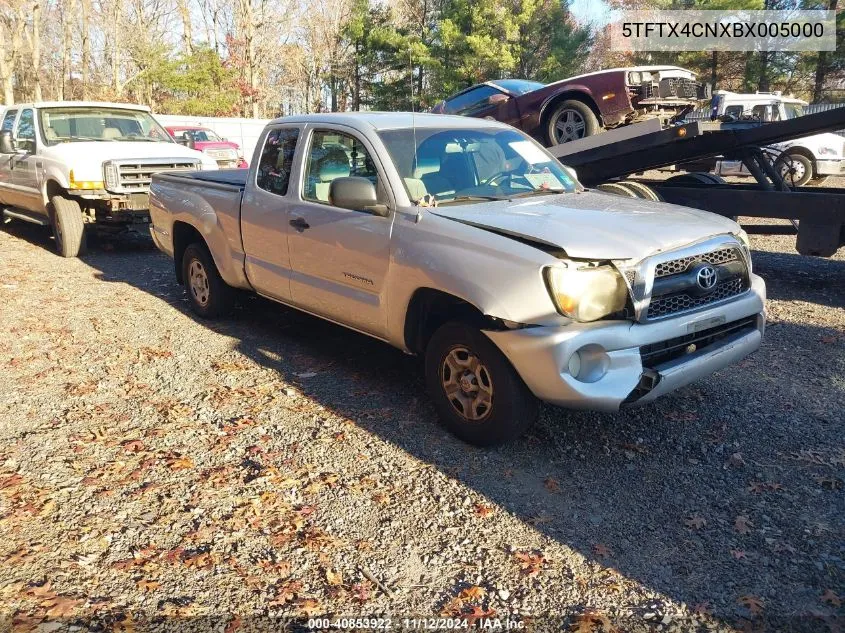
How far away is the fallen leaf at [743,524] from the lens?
10.8ft

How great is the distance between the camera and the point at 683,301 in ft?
12.7

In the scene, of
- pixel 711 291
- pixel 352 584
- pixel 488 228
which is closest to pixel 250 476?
pixel 352 584

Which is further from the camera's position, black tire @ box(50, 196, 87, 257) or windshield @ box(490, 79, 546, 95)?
windshield @ box(490, 79, 546, 95)

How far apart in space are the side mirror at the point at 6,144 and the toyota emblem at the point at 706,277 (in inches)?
402

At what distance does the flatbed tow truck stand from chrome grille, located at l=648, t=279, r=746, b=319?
3567 millimetres

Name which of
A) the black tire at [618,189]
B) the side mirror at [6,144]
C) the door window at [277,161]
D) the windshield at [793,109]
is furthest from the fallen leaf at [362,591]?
the windshield at [793,109]

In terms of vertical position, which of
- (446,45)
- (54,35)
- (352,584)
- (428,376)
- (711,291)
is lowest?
(352,584)

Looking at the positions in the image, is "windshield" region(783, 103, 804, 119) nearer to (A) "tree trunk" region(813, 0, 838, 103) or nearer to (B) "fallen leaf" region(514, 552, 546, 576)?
(A) "tree trunk" region(813, 0, 838, 103)

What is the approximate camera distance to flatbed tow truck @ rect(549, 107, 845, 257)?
6969mm

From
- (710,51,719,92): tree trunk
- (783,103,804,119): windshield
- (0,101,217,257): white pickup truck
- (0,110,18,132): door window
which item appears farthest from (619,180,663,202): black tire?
(710,51,719,92): tree trunk

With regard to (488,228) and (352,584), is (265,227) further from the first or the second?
(352,584)

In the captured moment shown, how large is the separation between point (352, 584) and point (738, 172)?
16.6 meters

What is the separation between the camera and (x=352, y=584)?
2.95 metres

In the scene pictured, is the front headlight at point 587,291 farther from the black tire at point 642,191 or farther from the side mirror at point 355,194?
the black tire at point 642,191
